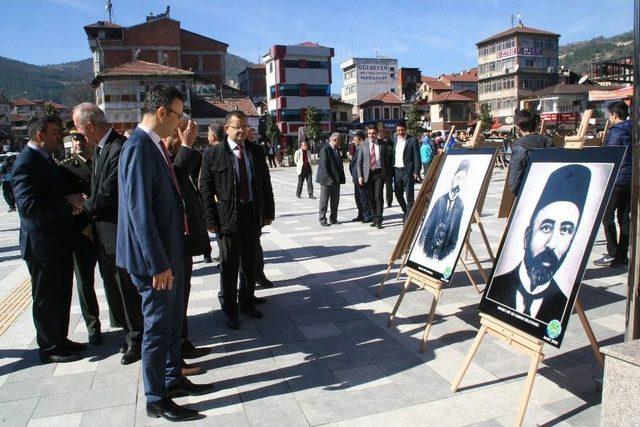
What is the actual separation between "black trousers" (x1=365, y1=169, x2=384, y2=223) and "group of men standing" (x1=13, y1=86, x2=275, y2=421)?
484cm

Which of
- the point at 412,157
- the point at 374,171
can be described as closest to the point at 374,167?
the point at 374,171

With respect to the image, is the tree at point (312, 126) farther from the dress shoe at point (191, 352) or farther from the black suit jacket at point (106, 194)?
the dress shoe at point (191, 352)

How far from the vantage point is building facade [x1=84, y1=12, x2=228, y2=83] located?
57344 mm

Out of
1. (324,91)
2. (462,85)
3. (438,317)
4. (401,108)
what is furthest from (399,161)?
(462,85)

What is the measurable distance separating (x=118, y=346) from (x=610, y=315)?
4436mm

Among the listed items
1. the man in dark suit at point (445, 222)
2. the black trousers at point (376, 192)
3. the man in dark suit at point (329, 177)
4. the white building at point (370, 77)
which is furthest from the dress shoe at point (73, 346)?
the white building at point (370, 77)

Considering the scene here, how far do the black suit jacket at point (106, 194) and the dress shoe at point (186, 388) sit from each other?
51.5 inches

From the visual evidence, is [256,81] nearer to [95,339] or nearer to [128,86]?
[128,86]

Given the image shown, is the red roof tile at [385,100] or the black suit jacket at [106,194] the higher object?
the red roof tile at [385,100]

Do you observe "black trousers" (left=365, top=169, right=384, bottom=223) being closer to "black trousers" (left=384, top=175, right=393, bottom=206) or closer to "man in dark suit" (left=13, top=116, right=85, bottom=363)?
"black trousers" (left=384, top=175, right=393, bottom=206)

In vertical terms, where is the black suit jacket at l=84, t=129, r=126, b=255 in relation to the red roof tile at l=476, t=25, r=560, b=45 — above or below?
below

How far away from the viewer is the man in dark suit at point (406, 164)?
9727 mm

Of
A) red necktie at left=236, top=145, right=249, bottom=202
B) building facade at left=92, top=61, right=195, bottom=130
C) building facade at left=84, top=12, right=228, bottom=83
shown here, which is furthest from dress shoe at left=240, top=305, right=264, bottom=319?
building facade at left=84, top=12, right=228, bottom=83

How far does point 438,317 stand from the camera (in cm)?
468
